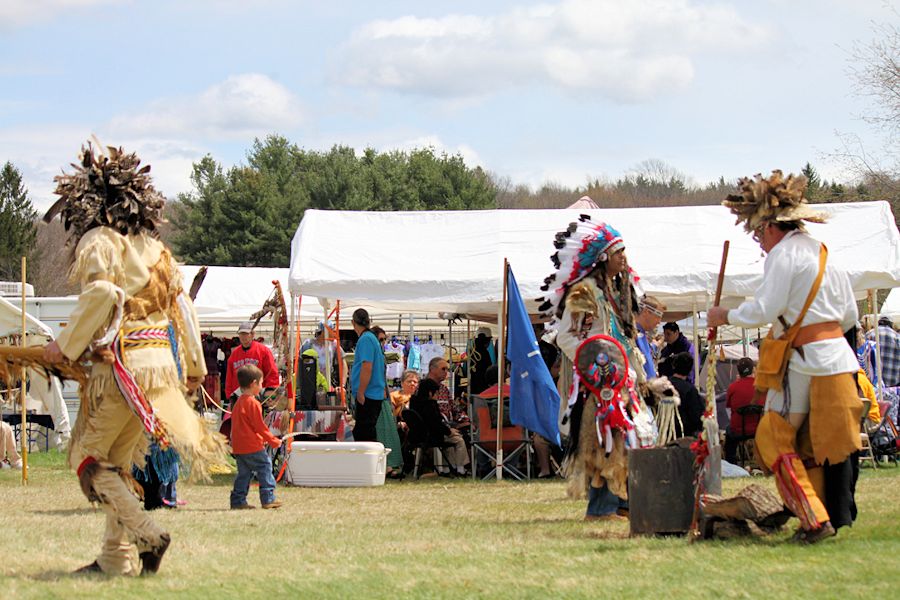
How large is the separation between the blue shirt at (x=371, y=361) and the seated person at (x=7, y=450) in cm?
442

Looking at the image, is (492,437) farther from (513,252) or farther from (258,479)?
(258,479)

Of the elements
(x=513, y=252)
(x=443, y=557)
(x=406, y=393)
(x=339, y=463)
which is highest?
(x=513, y=252)

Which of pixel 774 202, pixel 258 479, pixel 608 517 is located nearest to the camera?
pixel 774 202

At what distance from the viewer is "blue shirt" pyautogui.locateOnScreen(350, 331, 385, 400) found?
11875 millimetres

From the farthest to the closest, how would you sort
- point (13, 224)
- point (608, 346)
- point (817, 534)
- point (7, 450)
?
point (13, 224)
point (7, 450)
point (608, 346)
point (817, 534)

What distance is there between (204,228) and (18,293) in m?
21.2

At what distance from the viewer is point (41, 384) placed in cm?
1581

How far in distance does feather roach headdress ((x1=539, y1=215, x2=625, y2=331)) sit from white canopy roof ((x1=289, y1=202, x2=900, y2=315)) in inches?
172

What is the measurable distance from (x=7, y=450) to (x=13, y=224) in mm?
30009

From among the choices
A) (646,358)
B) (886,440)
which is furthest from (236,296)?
(646,358)

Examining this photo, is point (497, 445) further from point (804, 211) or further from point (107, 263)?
point (107, 263)

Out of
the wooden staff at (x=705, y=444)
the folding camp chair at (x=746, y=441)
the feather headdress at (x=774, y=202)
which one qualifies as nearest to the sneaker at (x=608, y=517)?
the wooden staff at (x=705, y=444)

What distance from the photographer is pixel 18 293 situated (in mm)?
27266

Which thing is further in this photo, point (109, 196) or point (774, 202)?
point (774, 202)
